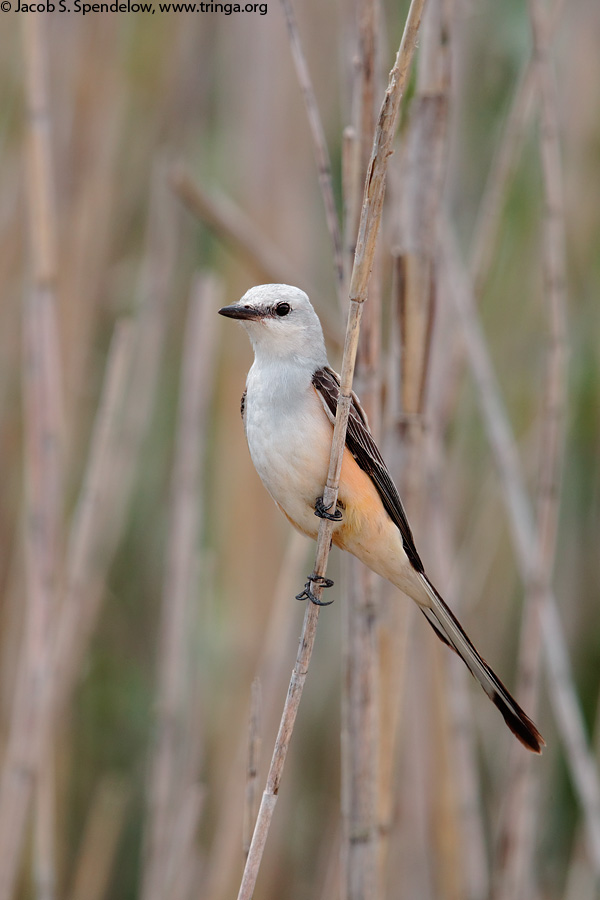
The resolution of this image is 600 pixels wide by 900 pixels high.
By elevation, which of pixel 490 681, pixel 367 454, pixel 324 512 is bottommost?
pixel 490 681

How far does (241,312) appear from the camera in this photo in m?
1.35

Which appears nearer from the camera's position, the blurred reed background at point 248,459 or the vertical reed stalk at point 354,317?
the vertical reed stalk at point 354,317

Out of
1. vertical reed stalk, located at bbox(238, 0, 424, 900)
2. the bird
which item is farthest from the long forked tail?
vertical reed stalk, located at bbox(238, 0, 424, 900)

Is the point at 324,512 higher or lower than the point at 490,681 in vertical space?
higher

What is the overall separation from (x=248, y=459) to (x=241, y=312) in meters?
0.90

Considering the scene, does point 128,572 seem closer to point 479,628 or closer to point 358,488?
point 479,628

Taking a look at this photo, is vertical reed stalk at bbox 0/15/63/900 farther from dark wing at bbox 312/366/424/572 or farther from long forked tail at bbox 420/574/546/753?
long forked tail at bbox 420/574/546/753

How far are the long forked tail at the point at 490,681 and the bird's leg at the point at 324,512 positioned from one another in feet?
0.58

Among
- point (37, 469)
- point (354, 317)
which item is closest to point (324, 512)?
point (354, 317)

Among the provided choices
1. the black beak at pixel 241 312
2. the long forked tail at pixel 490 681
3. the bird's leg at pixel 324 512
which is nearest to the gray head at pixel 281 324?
the black beak at pixel 241 312

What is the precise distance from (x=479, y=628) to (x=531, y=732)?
42.0 inches

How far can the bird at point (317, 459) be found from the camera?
4.50 ft

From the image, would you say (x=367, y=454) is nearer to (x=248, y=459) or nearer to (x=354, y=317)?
(x=354, y=317)

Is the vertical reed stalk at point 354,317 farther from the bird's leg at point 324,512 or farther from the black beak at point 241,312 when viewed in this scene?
the black beak at point 241,312
